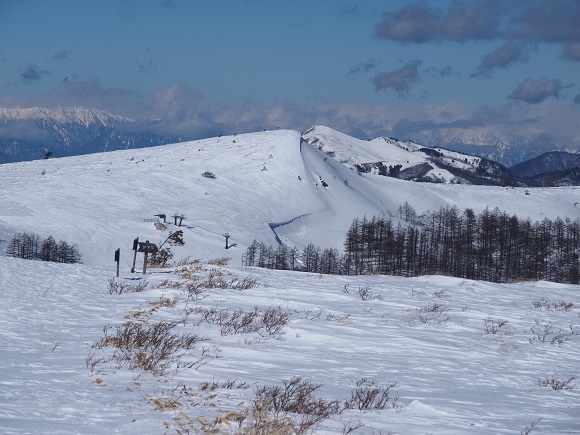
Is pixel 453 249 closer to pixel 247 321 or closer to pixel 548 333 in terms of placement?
pixel 548 333

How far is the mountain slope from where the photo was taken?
79.8 m

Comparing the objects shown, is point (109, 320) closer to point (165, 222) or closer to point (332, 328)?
point (332, 328)

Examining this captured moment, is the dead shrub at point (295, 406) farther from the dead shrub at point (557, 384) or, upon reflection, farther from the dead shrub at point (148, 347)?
the dead shrub at point (557, 384)

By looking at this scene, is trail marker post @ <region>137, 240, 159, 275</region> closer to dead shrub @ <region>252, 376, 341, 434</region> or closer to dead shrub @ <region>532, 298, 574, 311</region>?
dead shrub @ <region>532, 298, 574, 311</region>

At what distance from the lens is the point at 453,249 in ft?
423

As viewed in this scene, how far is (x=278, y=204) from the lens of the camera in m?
115

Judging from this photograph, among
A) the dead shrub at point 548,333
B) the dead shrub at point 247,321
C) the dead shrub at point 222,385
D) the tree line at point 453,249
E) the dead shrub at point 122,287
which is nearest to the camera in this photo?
the dead shrub at point 222,385

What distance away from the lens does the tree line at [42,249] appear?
65.3 metres

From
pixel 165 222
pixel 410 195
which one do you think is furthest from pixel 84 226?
pixel 410 195

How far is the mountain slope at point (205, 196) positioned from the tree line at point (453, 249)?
457 cm

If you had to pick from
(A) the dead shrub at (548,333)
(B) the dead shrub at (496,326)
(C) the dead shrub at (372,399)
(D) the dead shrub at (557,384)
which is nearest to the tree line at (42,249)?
(B) the dead shrub at (496,326)

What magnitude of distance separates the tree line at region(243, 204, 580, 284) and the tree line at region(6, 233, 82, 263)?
90.3 feet

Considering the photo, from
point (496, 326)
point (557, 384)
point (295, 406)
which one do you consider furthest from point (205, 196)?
point (295, 406)

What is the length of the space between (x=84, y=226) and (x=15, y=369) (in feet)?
249
